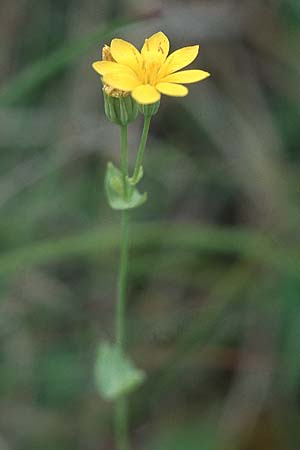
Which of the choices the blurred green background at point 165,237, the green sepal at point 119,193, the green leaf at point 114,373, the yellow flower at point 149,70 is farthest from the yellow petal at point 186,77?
the green leaf at point 114,373

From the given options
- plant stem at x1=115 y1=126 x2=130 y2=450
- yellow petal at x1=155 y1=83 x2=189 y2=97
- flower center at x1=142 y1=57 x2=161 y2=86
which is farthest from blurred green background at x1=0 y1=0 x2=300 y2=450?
yellow petal at x1=155 y1=83 x2=189 y2=97

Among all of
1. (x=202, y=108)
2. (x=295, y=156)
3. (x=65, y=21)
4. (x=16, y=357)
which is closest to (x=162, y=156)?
(x=202, y=108)

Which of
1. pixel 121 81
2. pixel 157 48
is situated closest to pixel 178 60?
pixel 157 48

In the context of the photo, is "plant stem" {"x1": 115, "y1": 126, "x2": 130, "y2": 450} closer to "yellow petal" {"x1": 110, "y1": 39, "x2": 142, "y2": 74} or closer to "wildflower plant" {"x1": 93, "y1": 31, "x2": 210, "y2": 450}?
"wildflower plant" {"x1": 93, "y1": 31, "x2": 210, "y2": 450}

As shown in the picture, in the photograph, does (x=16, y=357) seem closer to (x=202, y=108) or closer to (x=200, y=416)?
(x=200, y=416)

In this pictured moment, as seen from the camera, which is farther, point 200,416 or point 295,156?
point 295,156

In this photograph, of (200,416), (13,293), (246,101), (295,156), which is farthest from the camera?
(246,101)

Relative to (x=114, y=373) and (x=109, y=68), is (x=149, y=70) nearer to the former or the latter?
(x=109, y=68)
